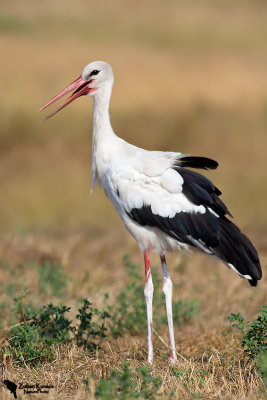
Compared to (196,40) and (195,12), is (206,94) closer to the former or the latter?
(196,40)

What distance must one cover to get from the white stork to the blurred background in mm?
4033

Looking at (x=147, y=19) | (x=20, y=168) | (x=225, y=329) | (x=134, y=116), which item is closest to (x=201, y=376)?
(x=225, y=329)

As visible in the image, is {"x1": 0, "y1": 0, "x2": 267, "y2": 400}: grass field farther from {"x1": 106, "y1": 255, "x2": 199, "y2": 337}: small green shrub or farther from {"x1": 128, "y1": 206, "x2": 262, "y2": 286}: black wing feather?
{"x1": 128, "y1": 206, "x2": 262, "y2": 286}: black wing feather

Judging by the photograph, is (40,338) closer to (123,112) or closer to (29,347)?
(29,347)

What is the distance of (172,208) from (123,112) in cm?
1055

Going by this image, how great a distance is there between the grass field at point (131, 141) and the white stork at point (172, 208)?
27.0 inches

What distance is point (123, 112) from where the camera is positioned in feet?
52.3

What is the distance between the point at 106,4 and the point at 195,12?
290 cm

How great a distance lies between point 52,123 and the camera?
16.3m

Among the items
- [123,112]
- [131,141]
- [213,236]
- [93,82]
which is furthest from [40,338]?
[123,112]

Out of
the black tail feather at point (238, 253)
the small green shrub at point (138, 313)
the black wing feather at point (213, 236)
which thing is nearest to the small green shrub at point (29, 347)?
the small green shrub at point (138, 313)

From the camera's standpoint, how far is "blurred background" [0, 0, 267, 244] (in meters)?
13.4

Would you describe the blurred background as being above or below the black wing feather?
above

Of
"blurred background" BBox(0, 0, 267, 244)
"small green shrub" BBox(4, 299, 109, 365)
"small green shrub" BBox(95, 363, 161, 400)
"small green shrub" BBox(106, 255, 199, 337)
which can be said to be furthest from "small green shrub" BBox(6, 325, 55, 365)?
"blurred background" BBox(0, 0, 267, 244)
